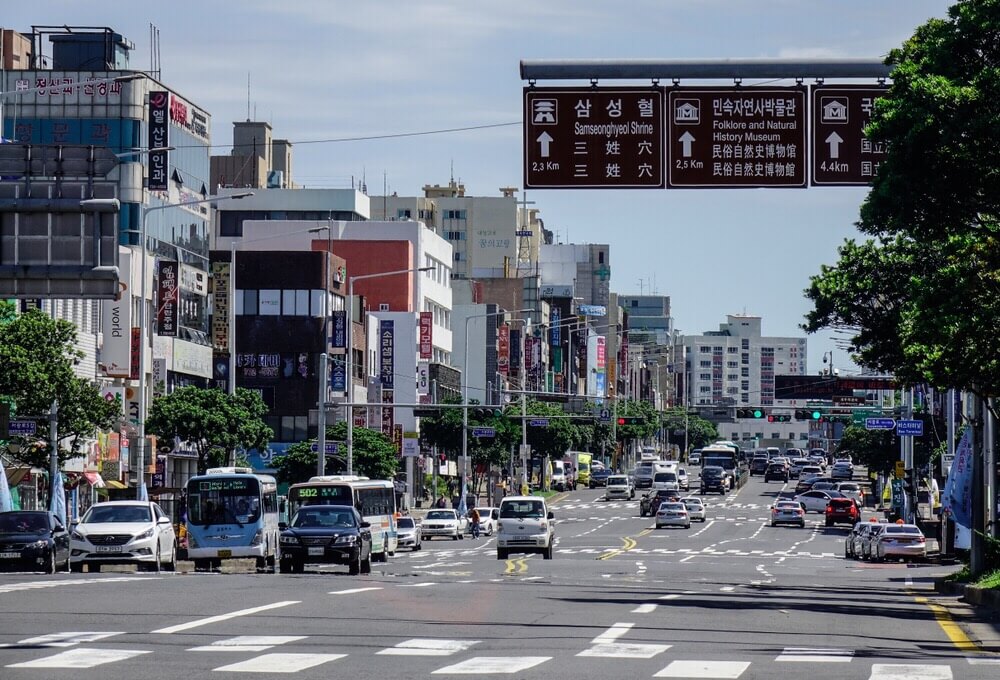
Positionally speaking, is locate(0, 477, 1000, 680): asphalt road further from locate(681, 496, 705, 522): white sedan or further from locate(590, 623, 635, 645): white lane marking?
locate(681, 496, 705, 522): white sedan

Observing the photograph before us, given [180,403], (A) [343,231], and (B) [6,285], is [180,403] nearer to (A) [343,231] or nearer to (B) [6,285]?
(B) [6,285]

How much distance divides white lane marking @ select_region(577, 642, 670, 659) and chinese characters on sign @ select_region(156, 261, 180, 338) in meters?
64.1

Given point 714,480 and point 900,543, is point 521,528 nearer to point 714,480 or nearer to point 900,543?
point 900,543

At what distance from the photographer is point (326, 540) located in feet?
127

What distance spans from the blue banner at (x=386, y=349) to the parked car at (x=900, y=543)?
53.4 metres

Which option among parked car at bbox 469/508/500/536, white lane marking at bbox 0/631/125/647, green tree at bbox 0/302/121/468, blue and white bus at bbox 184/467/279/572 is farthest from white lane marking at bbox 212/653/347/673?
parked car at bbox 469/508/500/536

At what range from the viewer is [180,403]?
238 ft

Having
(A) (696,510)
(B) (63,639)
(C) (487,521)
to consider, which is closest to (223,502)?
(B) (63,639)

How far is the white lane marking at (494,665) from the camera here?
14.7 m

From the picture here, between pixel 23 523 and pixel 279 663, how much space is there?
934 inches

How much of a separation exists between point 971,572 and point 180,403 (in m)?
43.7

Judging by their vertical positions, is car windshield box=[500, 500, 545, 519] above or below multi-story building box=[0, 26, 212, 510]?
below

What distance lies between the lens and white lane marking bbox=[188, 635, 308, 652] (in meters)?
16.1

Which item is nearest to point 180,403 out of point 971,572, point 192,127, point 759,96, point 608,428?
point 192,127
